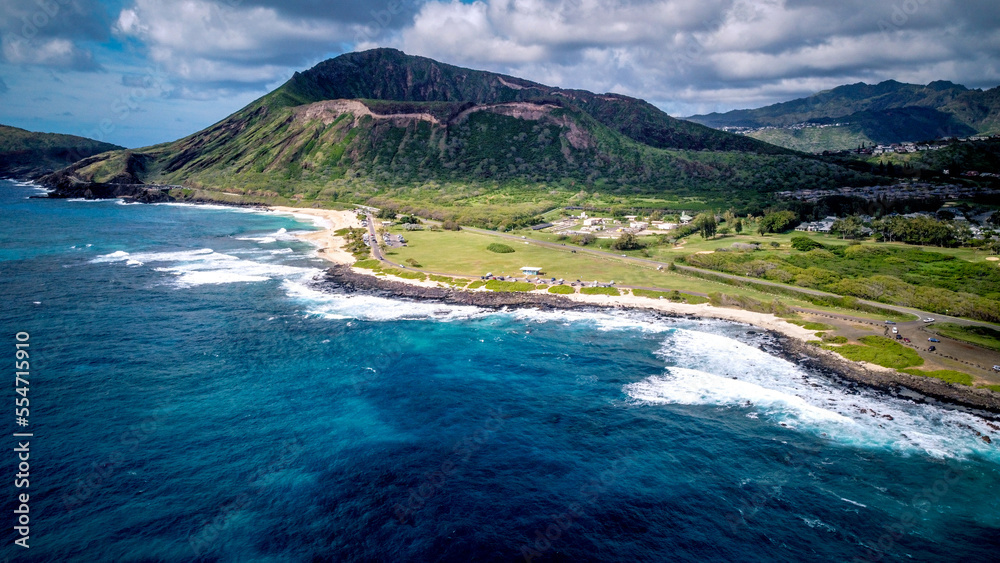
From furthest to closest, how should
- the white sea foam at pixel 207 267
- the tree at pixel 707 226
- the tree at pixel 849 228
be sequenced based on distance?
the tree at pixel 707 226, the tree at pixel 849 228, the white sea foam at pixel 207 267

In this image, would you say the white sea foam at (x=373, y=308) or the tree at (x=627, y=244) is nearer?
the white sea foam at (x=373, y=308)

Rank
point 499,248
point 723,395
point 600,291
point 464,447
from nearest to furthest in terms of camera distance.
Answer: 1. point 464,447
2. point 723,395
3. point 600,291
4. point 499,248

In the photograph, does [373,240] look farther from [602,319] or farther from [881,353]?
[881,353]

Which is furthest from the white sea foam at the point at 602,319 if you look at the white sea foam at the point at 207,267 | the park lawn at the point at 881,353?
the white sea foam at the point at 207,267

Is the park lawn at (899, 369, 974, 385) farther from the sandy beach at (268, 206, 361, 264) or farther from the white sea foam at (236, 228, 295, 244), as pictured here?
the white sea foam at (236, 228, 295, 244)

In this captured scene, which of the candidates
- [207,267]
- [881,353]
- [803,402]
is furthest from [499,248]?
[803,402]

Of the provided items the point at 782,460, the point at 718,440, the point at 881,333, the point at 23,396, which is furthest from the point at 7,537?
the point at 881,333

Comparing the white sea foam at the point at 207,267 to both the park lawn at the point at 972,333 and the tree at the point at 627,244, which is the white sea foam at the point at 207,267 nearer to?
the tree at the point at 627,244
